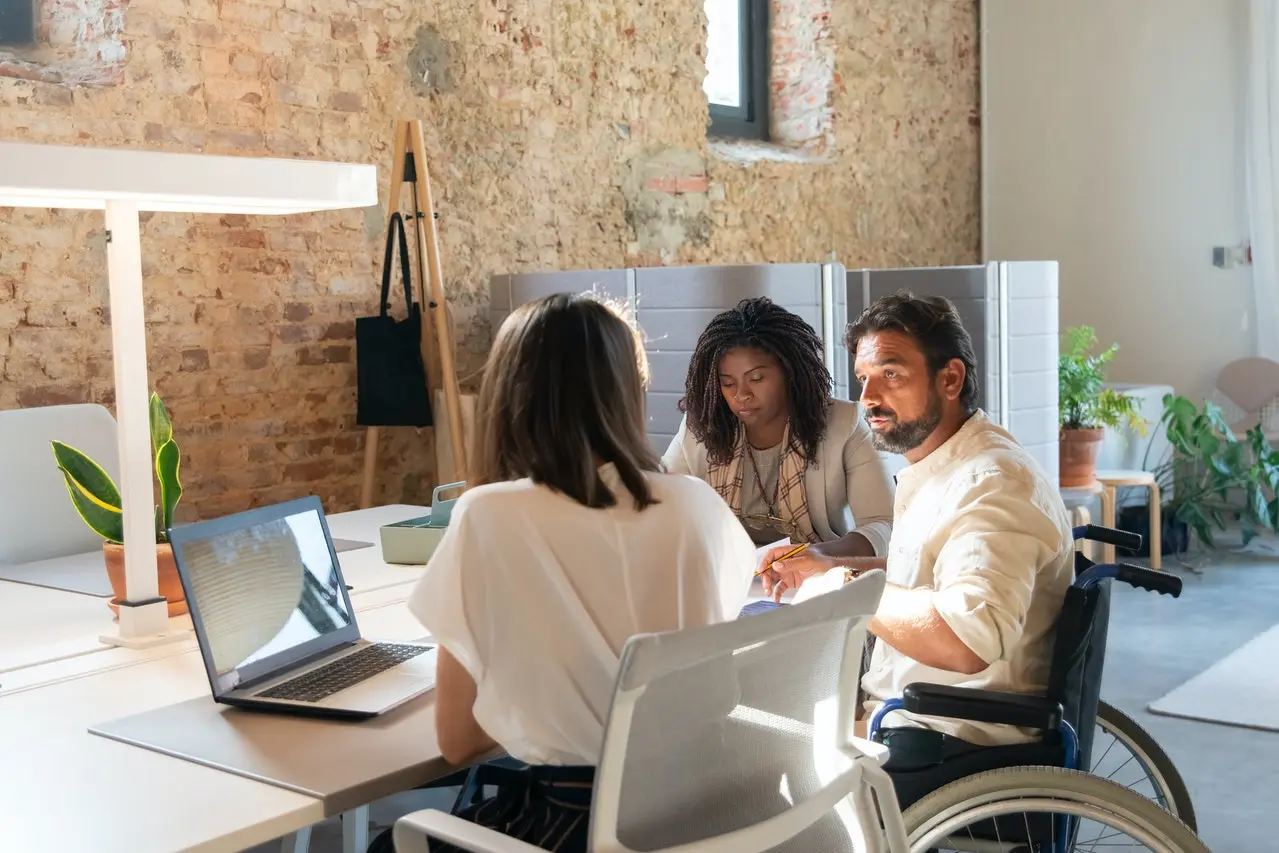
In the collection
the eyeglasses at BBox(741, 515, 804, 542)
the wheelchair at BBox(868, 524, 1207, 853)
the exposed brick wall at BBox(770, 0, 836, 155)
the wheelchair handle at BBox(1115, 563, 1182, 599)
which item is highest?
the exposed brick wall at BBox(770, 0, 836, 155)

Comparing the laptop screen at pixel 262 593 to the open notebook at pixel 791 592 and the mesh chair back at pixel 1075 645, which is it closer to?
the open notebook at pixel 791 592

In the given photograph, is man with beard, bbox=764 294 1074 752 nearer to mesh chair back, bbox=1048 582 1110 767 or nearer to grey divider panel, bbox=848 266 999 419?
mesh chair back, bbox=1048 582 1110 767

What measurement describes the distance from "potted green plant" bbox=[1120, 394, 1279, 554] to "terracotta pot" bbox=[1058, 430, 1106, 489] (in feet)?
2.35

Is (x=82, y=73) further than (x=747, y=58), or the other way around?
(x=747, y=58)

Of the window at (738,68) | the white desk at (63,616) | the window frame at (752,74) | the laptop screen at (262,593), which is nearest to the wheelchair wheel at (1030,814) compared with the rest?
the laptop screen at (262,593)

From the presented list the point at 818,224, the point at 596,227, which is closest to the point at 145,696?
the point at 596,227

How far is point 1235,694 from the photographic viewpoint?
402cm

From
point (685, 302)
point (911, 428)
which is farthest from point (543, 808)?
point (685, 302)

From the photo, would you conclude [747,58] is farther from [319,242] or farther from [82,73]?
[82,73]

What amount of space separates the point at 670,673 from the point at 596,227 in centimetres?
437

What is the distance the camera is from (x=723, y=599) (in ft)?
5.39

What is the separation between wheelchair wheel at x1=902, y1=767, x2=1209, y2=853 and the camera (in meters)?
1.70

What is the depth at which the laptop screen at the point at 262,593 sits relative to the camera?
1791 millimetres

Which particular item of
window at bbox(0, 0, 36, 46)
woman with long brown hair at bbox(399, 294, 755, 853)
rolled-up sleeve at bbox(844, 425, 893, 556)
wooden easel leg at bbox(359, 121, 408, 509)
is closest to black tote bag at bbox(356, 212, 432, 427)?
wooden easel leg at bbox(359, 121, 408, 509)
